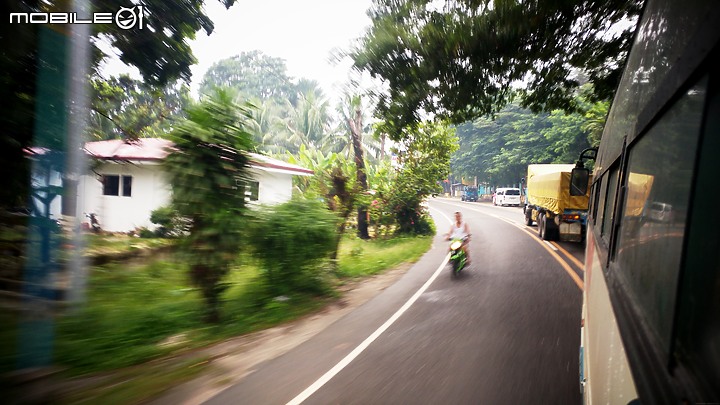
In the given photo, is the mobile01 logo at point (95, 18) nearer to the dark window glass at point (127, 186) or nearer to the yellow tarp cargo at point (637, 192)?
the yellow tarp cargo at point (637, 192)

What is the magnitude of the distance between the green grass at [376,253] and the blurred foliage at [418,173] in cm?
144

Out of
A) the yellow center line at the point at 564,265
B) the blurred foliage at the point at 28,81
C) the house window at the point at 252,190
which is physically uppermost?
the blurred foliage at the point at 28,81

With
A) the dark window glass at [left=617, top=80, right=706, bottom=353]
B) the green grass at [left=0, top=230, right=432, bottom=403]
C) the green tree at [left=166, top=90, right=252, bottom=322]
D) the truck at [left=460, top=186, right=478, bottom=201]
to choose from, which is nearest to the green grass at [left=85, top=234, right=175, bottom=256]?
the green grass at [left=0, top=230, right=432, bottom=403]

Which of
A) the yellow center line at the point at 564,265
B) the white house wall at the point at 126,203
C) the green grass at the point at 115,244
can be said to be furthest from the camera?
the white house wall at the point at 126,203

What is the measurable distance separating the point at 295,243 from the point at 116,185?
41.0 ft

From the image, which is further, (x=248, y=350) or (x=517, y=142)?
(x=517, y=142)

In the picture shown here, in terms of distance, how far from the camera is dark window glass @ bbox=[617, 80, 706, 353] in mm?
1092

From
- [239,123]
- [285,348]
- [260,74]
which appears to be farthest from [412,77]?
[260,74]

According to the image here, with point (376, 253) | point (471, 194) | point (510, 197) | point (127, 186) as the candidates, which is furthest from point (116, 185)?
point (471, 194)

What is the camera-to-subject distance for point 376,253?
46.2 ft

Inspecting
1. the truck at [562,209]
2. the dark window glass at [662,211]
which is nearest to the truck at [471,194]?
the truck at [562,209]

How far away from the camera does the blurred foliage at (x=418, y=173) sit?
18.6 metres

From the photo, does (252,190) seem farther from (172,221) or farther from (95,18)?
(95,18)

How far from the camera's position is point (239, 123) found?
6.23 metres
